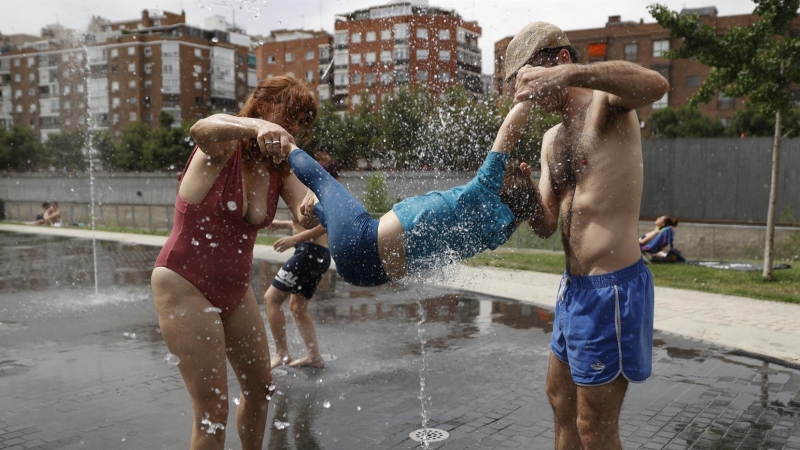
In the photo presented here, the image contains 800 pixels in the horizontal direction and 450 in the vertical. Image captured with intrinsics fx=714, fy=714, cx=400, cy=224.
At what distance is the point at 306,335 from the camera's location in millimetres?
6078

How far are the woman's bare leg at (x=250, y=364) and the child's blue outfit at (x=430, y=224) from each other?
2.43ft

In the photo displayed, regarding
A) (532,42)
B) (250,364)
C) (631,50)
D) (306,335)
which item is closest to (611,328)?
(532,42)

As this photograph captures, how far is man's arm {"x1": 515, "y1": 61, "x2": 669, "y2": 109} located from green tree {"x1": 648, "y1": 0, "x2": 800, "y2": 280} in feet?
30.7

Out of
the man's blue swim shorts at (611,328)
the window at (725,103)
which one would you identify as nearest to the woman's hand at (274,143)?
the man's blue swim shorts at (611,328)

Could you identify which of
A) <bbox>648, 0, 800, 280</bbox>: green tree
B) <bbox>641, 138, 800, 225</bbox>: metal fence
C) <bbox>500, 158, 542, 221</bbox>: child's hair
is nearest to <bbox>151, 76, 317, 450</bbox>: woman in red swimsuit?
<bbox>500, 158, 542, 221</bbox>: child's hair

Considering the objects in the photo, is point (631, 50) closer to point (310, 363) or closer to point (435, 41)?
point (435, 41)

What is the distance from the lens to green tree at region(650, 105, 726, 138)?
52281 millimetres

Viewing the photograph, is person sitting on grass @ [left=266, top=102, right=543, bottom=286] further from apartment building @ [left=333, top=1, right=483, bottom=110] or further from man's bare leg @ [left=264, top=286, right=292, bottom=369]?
apartment building @ [left=333, top=1, right=483, bottom=110]

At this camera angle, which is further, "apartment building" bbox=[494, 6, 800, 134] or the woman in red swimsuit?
"apartment building" bbox=[494, 6, 800, 134]

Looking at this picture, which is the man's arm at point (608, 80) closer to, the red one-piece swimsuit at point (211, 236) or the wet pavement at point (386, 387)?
the red one-piece swimsuit at point (211, 236)

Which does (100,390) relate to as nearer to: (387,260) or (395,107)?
(387,260)

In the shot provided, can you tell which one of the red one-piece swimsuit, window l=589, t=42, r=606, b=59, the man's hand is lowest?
the red one-piece swimsuit

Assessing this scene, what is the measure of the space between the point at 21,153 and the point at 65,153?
4.86 meters

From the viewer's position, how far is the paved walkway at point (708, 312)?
696 cm
